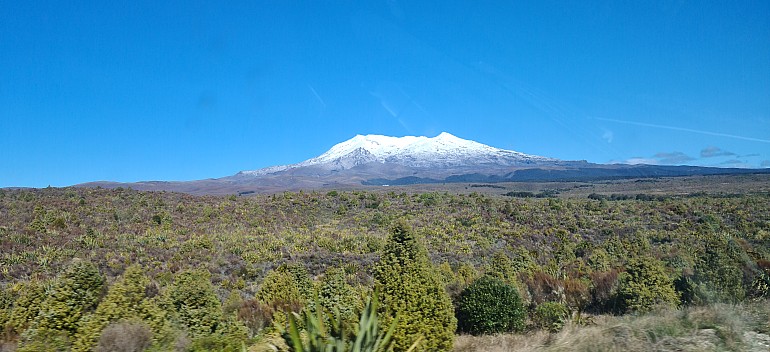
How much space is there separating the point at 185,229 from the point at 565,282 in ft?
72.6

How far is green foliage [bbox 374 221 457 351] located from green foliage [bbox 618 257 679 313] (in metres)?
4.33

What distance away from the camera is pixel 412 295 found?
18.6 feet

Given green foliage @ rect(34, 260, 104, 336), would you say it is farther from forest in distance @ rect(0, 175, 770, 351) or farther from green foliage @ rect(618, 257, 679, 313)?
green foliage @ rect(618, 257, 679, 313)

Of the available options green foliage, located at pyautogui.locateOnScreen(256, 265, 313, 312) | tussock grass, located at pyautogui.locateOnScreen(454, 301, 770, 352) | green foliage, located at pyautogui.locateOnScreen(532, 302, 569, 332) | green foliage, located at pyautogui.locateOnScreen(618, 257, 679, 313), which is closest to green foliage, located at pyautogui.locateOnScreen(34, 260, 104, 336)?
green foliage, located at pyautogui.locateOnScreen(256, 265, 313, 312)

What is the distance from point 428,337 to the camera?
5.52m

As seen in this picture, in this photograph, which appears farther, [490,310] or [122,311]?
[490,310]

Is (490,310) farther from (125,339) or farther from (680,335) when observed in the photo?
(125,339)

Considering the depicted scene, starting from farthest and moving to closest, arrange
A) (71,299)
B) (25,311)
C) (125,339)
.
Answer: (25,311)
(71,299)
(125,339)

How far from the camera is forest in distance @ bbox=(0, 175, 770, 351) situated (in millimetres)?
5133

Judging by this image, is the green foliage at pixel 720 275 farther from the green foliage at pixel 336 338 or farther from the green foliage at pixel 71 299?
the green foliage at pixel 71 299

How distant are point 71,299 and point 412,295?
4.83 metres

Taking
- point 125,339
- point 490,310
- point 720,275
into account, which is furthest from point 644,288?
point 125,339

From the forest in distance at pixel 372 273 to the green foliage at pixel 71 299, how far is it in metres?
0.02

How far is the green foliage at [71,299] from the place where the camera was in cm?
599
